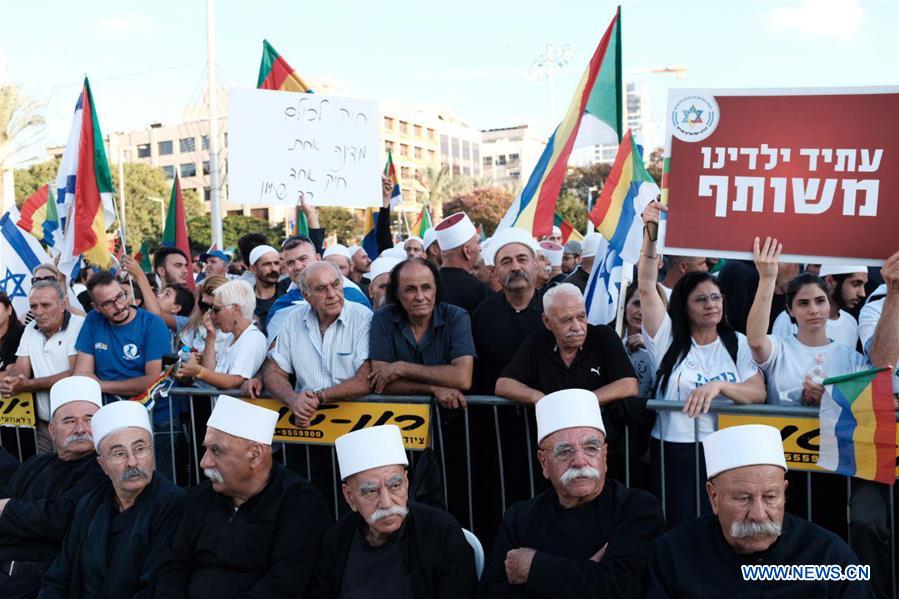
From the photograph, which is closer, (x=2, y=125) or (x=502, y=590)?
(x=502, y=590)

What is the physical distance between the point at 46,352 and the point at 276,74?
150 inches

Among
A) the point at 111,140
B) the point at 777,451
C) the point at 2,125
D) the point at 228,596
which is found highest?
the point at 111,140

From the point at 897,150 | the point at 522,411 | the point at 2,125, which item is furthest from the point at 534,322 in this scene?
the point at 2,125

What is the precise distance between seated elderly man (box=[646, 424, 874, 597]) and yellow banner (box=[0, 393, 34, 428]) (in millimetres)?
5126

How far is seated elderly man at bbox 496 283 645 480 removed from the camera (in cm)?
532

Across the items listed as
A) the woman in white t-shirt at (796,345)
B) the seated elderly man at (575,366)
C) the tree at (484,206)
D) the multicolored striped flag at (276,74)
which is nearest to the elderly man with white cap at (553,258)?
the multicolored striped flag at (276,74)

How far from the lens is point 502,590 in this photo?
4438mm

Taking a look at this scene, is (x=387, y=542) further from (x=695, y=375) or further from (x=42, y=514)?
(x=42, y=514)

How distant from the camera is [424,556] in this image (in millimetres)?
4582

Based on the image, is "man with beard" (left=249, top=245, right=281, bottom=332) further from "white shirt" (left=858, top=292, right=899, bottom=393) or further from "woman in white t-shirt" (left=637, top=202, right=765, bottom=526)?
"white shirt" (left=858, top=292, right=899, bottom=393)

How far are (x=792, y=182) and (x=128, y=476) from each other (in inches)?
154

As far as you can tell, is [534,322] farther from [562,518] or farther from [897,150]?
[897,150]

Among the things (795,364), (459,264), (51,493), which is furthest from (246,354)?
(795,364)

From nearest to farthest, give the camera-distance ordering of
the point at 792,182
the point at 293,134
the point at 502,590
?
the point at 502,590, the point at 792,182, the point at 293,134
